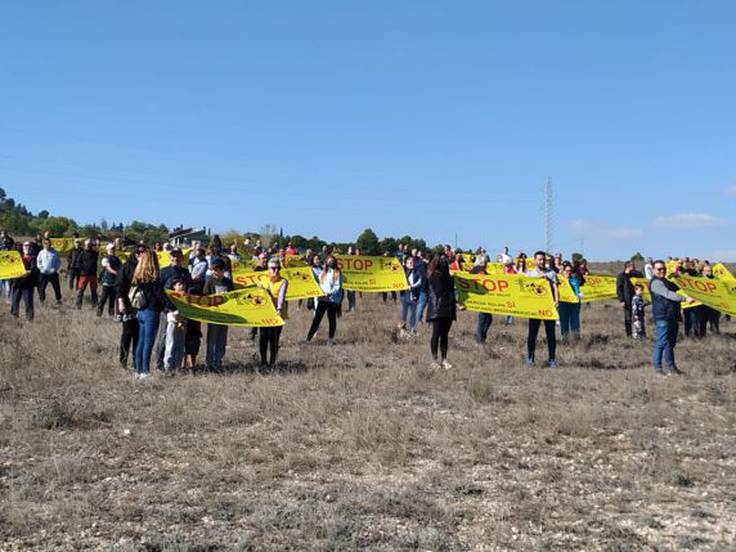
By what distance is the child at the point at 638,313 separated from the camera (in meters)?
17.2

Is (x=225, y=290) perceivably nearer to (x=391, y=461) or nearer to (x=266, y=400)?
(x=266, y=400)

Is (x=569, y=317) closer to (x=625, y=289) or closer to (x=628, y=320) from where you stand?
(x=628, y=320)

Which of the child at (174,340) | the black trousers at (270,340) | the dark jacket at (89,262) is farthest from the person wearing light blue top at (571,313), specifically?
the dark jacket at (89,262)

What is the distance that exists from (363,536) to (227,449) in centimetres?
223

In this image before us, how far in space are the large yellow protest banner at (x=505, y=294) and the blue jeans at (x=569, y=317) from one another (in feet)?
10.2

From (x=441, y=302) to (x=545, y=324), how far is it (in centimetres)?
211

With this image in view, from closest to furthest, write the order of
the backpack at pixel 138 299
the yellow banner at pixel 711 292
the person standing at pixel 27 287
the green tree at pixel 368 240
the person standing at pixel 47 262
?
the backpack at pixel 138 299, the yellow banner at pixel 711 292, the person standing at pixel 27 287, the person standing at pixel 47 262, the green tree at pixel 368 240

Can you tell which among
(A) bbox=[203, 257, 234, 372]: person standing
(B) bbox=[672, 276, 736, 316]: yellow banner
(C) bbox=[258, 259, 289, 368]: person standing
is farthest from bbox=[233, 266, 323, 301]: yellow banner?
(B) bbox=[672, 276, 736, 316]: yellow banner

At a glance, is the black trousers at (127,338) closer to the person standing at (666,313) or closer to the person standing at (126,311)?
the person standing at (126,311)

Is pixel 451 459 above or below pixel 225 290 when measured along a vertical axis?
below

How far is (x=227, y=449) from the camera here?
6.71 meters

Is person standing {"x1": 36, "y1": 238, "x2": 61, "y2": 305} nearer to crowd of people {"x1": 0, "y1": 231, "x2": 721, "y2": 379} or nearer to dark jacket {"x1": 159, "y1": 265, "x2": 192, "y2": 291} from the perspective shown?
crowd of people {"x1": 0, "y1": 231, "x2": 721, "y2": 379}

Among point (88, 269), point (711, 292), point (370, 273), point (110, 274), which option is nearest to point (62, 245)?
point (88, 269)

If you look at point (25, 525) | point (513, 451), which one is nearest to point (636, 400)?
point (513, 451)
